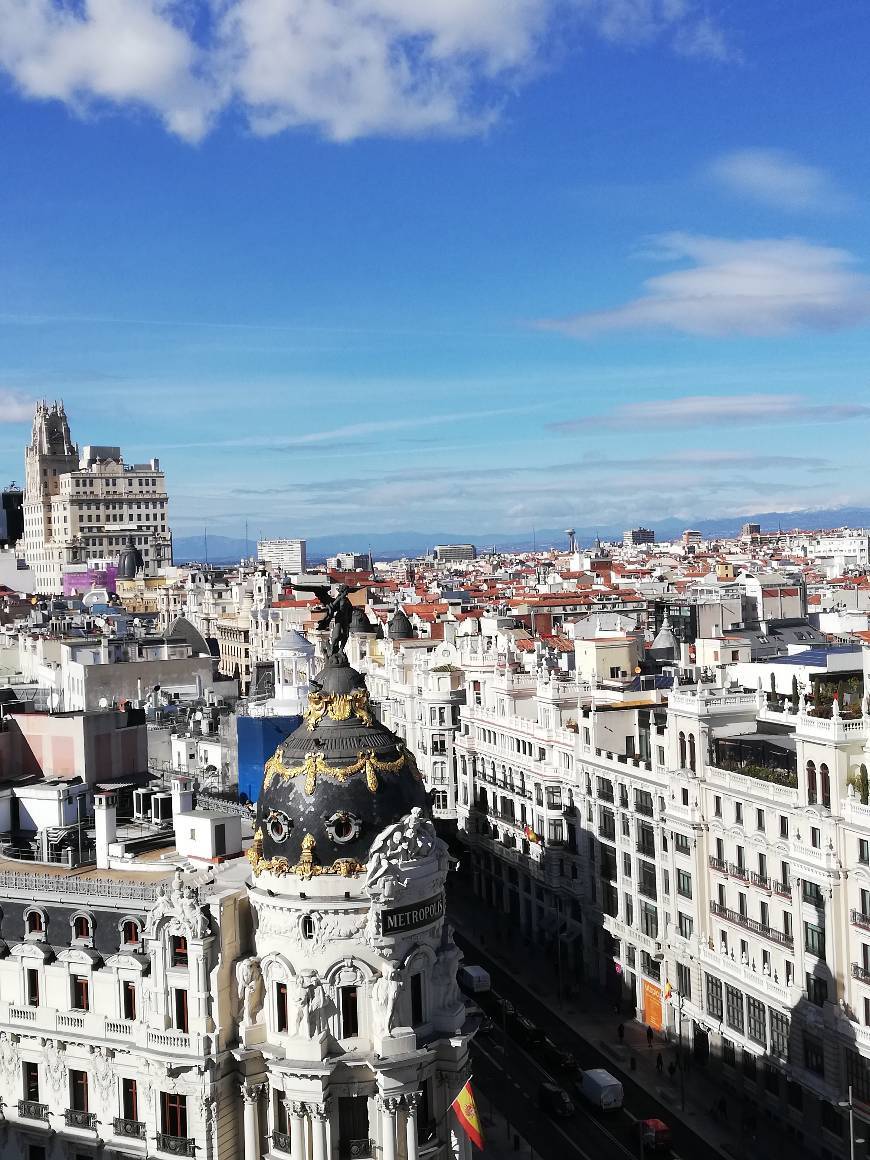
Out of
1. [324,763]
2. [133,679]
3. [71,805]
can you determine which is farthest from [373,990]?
[133,679]

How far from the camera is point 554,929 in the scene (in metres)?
89.5

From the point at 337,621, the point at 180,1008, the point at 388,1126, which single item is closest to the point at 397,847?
the point at 388,1126

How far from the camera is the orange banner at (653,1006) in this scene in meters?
76.2

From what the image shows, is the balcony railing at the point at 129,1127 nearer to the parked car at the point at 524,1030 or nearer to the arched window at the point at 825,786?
the parked car at the point at 524,1030

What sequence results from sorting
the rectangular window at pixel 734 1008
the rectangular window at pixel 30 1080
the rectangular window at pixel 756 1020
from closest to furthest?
1. the rectangular window at pixel 30 1080
2. the rectangular window at pixel 756 1020
3. the rectangular window at pixel 734 1008

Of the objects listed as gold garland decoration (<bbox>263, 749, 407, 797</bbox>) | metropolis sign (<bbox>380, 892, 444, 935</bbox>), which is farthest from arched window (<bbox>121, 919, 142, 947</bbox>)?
metropolis sign (<bbox>380, 892, 444, 935</bbox>)

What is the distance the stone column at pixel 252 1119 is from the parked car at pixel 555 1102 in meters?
23.8

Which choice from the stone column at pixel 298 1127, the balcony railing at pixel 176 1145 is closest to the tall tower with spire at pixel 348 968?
the stone column at pixel 298 1127

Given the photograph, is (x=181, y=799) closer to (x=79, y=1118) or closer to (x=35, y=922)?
(x=35, y=922)

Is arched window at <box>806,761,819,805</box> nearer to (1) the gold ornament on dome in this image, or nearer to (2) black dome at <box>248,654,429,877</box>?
(2) black dome at <box>248,654,429,877</box>

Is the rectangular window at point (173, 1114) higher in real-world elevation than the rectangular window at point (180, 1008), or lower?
lower

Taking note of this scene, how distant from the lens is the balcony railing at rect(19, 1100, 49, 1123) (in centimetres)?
5059

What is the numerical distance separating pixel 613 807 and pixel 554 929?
41.7 feet

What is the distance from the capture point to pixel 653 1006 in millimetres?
77000
